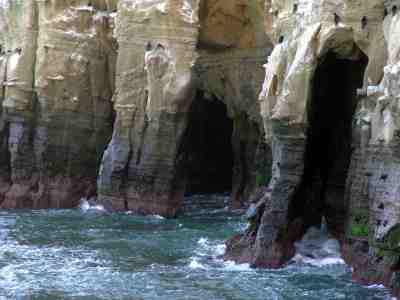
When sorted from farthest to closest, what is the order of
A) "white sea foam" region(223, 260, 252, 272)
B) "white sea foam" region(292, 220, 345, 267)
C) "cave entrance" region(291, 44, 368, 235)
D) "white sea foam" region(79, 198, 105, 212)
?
"white sea foam" region(79, 198, 105, 212) → "cave entrance" region(291, 44, 368, 235) → "white sea foam" region(292, 220, 345, 267) → "white sea foam" region(223, 260, 252, 272)

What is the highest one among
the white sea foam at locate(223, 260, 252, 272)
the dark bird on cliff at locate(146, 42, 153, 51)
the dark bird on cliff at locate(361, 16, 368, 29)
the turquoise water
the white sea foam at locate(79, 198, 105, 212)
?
the dark bird on cliff at locate(146, 42, 153, 51)

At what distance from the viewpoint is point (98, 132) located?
2494 cm

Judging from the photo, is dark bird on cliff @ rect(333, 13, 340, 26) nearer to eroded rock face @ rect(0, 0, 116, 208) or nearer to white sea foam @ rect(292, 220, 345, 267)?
white sea foam @ rect(292, 220, 345, 267)

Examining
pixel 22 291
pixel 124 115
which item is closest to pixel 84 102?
pixel 124 115

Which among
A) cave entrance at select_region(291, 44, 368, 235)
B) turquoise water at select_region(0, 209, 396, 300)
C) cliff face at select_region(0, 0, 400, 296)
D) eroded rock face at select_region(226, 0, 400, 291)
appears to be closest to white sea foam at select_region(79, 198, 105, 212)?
cliff face at select_region(0, 0, 400, 296)

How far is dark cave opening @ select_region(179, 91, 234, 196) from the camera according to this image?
2892cm

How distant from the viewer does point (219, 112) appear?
29500 millimetres

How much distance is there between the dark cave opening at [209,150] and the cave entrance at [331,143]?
12498 millimetres

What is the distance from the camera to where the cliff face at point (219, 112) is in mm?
14047

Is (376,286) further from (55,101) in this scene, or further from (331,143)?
(55,101)

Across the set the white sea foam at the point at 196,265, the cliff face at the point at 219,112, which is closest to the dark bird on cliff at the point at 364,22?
the cliff face at the point at 219,112

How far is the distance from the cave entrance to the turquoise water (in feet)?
5.01

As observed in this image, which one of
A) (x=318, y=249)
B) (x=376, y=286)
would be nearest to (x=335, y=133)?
(x=318, y=249)

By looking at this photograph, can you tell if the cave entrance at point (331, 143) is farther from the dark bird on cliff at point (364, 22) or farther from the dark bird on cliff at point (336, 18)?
the dark bird on cliff at point (364, 22)
